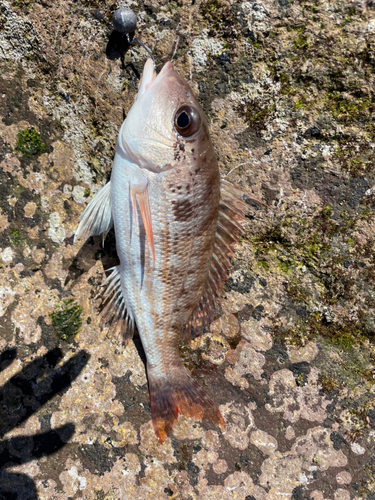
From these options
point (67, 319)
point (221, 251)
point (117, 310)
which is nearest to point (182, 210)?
point (221, 251)

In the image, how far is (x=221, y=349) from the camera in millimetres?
2195

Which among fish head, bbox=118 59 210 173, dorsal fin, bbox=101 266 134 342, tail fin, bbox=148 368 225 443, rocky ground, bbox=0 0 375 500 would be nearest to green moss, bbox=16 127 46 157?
rocky ground, bbox=0 0 375 500

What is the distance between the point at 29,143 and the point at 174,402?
206 centimetres

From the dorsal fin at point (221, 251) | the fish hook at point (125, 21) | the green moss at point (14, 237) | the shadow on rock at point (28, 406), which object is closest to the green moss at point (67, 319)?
the shadow on rock at point (28, 406)

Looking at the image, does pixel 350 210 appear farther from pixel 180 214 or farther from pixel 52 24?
pixel 52 24

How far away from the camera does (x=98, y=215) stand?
1.95m

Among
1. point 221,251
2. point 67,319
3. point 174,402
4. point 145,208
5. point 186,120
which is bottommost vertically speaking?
point 174,402

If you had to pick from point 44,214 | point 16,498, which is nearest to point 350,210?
point 44,214

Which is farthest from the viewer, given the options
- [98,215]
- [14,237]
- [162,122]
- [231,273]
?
[231,273]

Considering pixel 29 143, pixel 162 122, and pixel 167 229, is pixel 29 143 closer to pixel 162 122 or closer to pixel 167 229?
pixel 162 122

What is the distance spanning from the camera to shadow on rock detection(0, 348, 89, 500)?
6.30ft

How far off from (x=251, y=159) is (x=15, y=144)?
166 centimetres

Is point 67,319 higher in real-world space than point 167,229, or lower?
lower

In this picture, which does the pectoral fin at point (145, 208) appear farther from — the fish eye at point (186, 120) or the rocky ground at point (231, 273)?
the rocky ground at point (231, 273)
